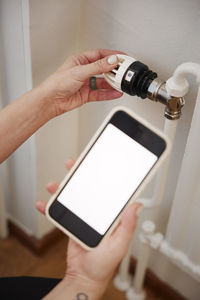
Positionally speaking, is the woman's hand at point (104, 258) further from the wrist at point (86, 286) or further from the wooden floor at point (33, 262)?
the wooden floor at point (33, 262)

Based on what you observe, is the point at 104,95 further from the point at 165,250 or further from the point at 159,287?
the point at 159,287

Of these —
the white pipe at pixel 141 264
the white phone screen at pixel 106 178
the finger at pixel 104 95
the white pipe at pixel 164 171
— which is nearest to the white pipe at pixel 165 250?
the white pipe at pixel 141 264

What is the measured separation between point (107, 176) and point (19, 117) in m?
0.25

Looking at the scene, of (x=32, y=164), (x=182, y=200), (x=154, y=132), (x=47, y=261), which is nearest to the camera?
(x=154, y=132)

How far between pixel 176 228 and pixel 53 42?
0.57 m

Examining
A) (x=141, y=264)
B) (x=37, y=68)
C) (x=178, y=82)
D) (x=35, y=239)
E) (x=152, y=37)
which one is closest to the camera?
(x=178, y=82)

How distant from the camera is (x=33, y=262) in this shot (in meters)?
1.33

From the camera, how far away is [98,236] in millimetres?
727

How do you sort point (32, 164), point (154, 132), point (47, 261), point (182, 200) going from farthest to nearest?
1. point (47, 261)
2. point (32, 164)
3. point (182, 200)
4. point (154, 132)

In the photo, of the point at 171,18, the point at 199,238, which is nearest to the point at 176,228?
the point at 199,238

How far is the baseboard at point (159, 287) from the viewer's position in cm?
117

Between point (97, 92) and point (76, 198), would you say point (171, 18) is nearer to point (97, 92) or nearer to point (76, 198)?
point (97, 92)

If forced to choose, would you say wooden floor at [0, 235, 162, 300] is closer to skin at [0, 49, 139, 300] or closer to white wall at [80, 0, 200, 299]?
white wall at [80, 0, 200, 299]

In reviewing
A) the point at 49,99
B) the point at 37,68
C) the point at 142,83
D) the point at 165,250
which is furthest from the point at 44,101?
the point at 165,250
